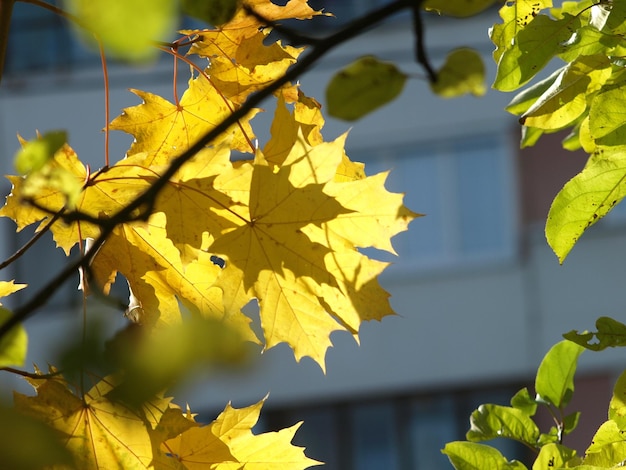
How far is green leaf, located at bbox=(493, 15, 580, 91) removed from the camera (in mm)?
459

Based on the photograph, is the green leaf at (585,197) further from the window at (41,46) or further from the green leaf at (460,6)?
the window at (41,46)

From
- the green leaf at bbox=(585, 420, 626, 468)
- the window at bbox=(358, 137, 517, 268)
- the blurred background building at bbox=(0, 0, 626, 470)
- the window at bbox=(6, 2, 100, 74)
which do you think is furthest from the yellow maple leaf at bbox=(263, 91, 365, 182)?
the window at bbox=(6, 2, 100, 74)

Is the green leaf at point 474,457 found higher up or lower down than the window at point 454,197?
higher up

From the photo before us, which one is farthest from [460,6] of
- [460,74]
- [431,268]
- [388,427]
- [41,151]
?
[388,427]

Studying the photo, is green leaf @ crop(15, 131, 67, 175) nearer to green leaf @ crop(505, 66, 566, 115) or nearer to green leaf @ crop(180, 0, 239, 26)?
green leaf @ crop(180, 0, 239, 26)

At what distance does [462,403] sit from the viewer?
4.57 meters

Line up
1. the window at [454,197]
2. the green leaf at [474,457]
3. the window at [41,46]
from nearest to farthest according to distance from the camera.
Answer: the green leaf at [474,457] → the window at [454,197] → the window at [41,46]

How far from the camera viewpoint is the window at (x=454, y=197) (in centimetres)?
450

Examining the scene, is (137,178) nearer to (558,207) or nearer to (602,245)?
(558,207)

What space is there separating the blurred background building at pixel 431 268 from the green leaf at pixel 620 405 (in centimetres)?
380

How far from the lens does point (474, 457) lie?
54 cm

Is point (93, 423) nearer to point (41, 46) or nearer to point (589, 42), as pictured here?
point (589, 42)

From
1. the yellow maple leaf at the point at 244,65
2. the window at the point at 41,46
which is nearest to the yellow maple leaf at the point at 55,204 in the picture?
the yellow maple leaf at the point at 244,65

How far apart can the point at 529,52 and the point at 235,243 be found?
0.65 ft
